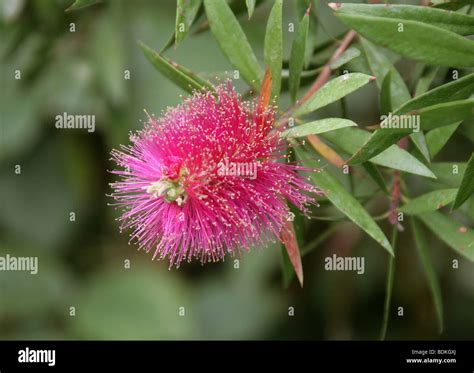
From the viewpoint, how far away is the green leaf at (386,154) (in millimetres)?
980

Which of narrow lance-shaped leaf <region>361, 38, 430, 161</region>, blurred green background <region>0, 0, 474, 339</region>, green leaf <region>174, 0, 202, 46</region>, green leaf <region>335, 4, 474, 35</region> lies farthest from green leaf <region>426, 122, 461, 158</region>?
blurred green background <region>0, 0, 474, 339</region>

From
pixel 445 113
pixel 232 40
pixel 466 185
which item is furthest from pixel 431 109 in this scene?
pixel 232 40

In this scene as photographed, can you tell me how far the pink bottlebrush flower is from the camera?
1.04 meters

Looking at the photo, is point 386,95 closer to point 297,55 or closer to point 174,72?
point 297,55

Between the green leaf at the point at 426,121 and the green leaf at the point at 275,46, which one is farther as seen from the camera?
the green leaf at the point at 275,46

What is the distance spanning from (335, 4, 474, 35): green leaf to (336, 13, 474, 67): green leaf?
0.08 feet

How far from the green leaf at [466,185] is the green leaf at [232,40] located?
13.2 inches

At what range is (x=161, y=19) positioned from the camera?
202cm

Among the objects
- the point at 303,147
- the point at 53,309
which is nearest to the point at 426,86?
the point at 303,147

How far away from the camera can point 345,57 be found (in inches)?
42.8

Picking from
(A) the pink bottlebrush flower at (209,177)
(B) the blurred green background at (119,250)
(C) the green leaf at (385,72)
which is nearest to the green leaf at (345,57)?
(C) the green leaf at (385,72)

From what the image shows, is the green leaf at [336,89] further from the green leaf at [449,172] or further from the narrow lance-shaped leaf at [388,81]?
the green leaf at [449,172]

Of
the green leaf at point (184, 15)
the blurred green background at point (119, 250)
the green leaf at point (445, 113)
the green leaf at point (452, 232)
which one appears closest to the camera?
the green leaf at point (445, 113)

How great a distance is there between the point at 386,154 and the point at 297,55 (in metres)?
0.19
